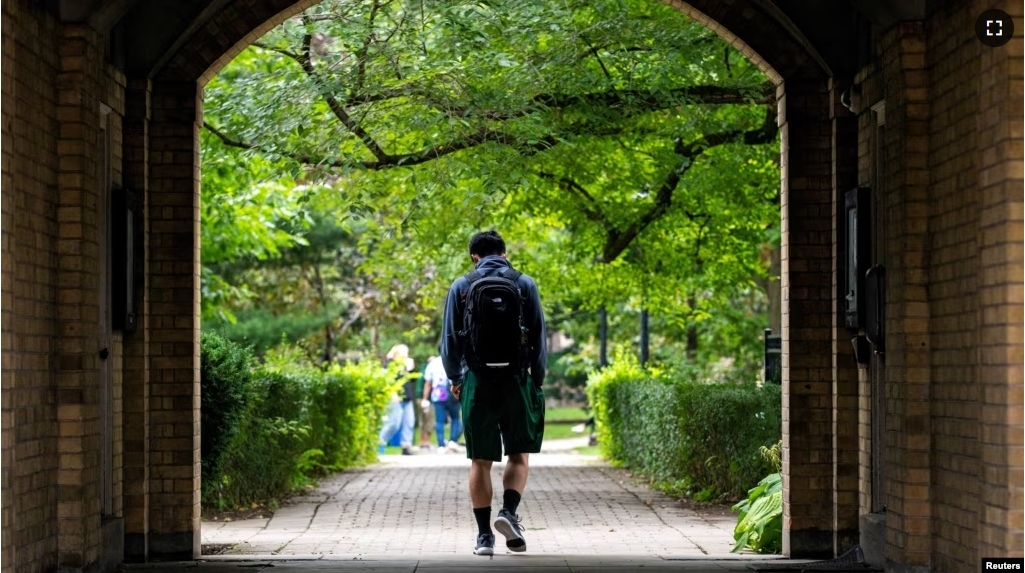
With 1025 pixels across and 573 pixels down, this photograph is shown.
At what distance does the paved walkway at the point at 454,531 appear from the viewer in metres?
8.55

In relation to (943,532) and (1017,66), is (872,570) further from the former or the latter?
(1017,66)

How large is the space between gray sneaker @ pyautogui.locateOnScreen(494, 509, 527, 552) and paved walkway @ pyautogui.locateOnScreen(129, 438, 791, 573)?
0.07m

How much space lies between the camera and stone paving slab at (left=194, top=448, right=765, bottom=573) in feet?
31.0

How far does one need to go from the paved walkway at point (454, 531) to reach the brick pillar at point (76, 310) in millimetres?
1189

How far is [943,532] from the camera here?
23.0 feet

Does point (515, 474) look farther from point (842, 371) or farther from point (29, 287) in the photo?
point (29, 287)

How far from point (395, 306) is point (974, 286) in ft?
90.1

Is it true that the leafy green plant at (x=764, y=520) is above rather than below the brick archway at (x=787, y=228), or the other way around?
below

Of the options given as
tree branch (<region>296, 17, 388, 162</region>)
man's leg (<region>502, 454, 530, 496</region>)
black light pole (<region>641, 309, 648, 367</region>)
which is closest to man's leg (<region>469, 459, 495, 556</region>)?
man's leg (<region>502, 454, 530, 496</region>)

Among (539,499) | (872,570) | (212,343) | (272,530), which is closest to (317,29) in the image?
(212,343)

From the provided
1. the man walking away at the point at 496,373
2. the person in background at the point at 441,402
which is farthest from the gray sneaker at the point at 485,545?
the person in background at the point at 441,402

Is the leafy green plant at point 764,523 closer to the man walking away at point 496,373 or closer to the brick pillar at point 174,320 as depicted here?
the man walking away at point 496,373

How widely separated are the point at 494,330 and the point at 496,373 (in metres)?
0.27

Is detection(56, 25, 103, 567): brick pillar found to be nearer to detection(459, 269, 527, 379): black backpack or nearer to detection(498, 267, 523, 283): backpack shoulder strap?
detection(459, 269, 527, 379): black backpack
